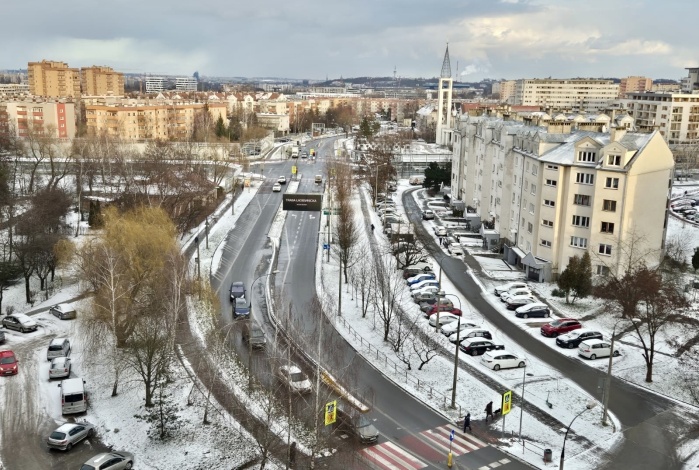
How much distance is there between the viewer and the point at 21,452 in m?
23.2

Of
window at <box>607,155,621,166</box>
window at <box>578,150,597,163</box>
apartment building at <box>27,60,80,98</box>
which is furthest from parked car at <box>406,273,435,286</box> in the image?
apartment building at <box>27,60,80,98</box>

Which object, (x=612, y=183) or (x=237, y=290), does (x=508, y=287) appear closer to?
(x=612, y=183)

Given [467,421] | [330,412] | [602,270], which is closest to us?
[330,412]

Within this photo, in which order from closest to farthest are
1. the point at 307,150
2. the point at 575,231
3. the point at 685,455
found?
1. the point at 685,455
2. the point at 575,231
3. the point at 307,150

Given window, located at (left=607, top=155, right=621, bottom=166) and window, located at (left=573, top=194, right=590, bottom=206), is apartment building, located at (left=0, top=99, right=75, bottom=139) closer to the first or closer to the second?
window, located at (left=573, top=194, right=590, bottom=206)

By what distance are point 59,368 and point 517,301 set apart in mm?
25304

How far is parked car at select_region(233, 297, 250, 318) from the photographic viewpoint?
3534cm

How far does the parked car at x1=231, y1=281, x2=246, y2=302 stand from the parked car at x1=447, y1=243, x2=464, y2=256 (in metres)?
18.0

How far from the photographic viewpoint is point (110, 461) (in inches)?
855

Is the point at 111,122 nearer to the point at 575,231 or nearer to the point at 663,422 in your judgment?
the point at 575,231

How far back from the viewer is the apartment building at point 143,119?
105188 mm

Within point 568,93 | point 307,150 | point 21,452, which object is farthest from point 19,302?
point 568,93

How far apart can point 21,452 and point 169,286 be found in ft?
28.9

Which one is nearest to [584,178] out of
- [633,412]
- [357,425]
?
[633,412]
